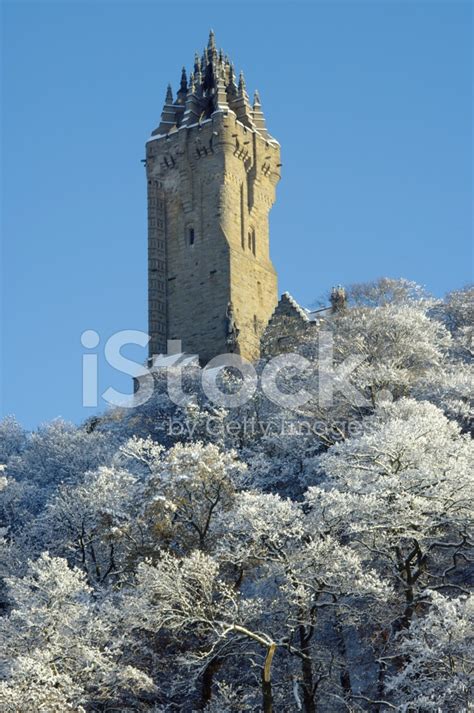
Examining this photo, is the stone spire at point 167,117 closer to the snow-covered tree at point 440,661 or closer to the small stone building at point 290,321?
the small stone building at point 290,321

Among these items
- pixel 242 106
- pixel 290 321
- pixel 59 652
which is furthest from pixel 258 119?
pixel 59 652

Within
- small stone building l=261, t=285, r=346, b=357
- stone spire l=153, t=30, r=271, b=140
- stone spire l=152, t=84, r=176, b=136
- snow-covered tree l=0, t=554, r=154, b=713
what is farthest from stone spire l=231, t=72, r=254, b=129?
snow-covered tree l=0, t=554, r=154, b=713

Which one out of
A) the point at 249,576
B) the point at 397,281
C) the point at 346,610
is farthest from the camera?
the point at 397,281

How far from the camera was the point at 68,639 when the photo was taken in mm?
33531

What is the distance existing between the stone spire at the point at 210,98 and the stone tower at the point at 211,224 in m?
0.09

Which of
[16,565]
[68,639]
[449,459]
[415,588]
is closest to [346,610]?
[415,588]

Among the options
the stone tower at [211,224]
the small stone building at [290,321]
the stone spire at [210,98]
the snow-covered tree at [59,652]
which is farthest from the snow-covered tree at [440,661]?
the stone spire at [210,98]

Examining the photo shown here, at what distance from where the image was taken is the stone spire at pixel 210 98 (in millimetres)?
75312

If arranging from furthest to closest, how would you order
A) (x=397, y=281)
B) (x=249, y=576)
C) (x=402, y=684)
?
1. (x=397, y=281)
2. (x=249, y=576)
3. (x=402, y=684)

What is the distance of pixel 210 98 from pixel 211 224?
9751 millimetres

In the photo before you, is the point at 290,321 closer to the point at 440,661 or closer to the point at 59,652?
the point at 59,652

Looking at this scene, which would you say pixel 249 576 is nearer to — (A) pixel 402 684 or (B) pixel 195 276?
(A) pixel 402 684

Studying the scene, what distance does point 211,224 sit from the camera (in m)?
71.1

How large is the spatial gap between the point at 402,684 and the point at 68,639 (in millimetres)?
8902
